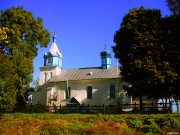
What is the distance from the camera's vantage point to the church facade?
41.1 metres

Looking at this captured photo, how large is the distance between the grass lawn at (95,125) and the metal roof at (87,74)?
17281mm

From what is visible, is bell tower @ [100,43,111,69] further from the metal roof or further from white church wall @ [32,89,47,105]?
white church wall @ [32,89,47,105]

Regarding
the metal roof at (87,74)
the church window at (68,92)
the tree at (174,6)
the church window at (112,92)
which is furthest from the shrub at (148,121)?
the church window at (68,92)

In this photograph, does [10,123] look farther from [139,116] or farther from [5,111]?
[139,116]

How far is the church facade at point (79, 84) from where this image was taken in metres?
41.1

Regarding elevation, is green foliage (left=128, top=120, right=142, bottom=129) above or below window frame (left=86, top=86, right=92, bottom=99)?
below

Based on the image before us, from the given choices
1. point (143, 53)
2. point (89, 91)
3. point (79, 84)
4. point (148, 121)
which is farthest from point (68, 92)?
point (148, 121)

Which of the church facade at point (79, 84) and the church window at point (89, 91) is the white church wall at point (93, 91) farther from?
the church window at point (89, 91)

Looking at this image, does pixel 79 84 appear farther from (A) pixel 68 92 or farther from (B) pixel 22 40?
(B) pixel 22 40

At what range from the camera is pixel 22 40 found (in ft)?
122

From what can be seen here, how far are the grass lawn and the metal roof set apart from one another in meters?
17.3

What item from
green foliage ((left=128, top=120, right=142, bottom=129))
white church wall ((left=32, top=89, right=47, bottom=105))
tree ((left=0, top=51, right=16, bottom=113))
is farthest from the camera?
white church wall ((left=32, top=89, right=47, bottom=105))

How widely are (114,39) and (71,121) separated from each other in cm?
1130

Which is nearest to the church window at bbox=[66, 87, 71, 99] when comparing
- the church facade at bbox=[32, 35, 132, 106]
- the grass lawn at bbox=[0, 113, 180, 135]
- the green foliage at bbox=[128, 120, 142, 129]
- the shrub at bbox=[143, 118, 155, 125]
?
A: the church facade at bbox=[32, 35, 132, 106]
